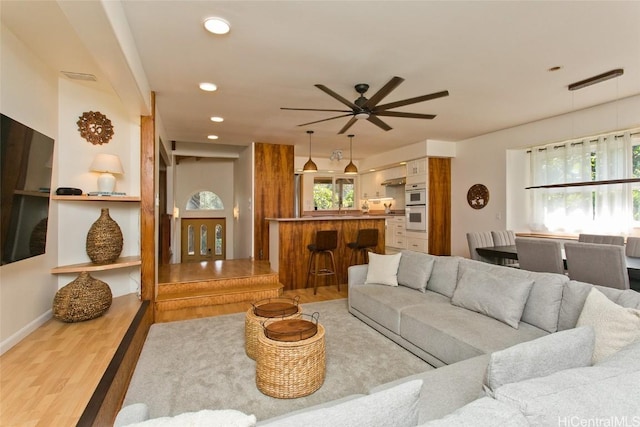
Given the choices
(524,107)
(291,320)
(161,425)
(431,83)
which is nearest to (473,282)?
(291,320)

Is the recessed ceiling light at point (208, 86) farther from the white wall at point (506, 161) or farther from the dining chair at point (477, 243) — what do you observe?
the white wall at point (506, 161)

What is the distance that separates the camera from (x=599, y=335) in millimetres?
1593

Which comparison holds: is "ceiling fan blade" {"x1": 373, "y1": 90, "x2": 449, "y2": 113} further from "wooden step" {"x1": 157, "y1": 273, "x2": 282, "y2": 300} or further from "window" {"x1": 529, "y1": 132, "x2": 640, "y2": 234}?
"wooden step" {"x1": 157, "y1": 273, "x2": 282, "y2": 300}

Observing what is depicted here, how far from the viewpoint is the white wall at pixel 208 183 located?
29.4ft

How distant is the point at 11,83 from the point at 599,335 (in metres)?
Result: 4.04

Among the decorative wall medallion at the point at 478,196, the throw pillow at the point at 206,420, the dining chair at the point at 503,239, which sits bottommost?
the throw pillow at the point at 206,420

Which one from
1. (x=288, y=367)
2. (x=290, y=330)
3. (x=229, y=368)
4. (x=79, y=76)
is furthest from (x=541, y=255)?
(x=79, y=76)

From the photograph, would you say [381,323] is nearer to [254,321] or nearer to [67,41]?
[254,321]

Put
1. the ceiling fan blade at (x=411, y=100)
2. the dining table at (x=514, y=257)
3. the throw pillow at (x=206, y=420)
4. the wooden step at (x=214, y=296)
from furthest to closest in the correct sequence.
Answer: the wooden step at (x=214, y=296) < the ceiling fan blade at (x=411, y=100) < the dining table at (x=514, y=257) < the throw pillow at (x=206, y=420)

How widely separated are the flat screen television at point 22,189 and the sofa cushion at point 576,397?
2.80 m

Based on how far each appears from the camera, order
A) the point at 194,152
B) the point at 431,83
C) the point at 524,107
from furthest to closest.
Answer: the point at 194,152, the point at 524,107, the point at 431,83

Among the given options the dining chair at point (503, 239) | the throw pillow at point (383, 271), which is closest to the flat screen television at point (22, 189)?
the throw pillow at point (383, 271)

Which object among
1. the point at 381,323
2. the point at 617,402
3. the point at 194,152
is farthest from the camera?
the point at 194,152

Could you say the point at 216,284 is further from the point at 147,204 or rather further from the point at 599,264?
the point at 599,264
